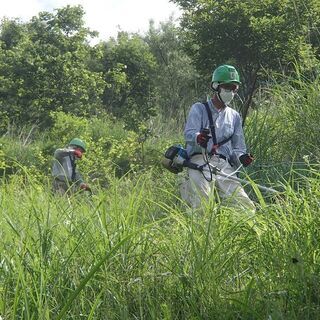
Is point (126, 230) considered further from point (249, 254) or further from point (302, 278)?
point (302, 278)

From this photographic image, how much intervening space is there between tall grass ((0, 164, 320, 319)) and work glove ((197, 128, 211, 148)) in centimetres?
183

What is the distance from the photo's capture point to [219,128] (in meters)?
5.59

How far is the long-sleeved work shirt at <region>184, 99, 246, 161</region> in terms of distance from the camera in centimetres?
552

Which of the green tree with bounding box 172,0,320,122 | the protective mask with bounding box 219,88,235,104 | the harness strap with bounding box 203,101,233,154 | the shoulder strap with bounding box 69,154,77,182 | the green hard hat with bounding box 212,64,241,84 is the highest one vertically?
the green tree with bounding box 172,0,320,122

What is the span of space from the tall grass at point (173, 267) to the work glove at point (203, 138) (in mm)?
1830

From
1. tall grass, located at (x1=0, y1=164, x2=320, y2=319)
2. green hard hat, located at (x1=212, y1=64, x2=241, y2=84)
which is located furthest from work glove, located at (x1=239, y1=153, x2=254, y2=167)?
tall grass, located at (x1=0, y1=164, x2=320, y2=319)

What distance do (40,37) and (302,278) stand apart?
18959 millimetres

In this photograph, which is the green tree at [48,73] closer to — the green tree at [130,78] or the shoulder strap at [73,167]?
the green tree at [130,78]

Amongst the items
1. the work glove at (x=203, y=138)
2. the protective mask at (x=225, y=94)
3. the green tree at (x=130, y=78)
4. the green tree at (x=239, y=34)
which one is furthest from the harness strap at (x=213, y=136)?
the green tree at (x=130, y=78)

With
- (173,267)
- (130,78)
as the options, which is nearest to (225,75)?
(173,267)

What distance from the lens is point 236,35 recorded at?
14.5m

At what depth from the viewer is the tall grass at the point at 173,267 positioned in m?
2.66

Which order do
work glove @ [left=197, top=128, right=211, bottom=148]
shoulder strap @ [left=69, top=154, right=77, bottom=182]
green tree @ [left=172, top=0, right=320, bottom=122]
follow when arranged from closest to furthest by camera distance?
work glove @ [left=197, top=128, right=211, bottom=148] < shoulder strap @ [left=69, top=154, right=77, bottom=182] < green tree @ [left=172, top=0, right=320, bottom=122]

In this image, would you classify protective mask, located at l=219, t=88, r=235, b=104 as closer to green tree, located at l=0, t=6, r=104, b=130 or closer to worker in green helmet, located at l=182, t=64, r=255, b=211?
worker in green helmet, located at l=182, t=64, r=255, b=211
